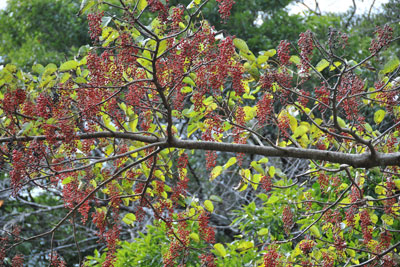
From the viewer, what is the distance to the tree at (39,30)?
6602mm

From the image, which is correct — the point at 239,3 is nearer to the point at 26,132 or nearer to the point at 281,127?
the point at 281,127

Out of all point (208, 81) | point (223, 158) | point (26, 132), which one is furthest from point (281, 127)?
point (223, 158)

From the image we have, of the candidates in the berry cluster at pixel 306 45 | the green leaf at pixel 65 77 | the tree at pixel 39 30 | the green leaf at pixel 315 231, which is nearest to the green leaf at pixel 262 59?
the berry cluster at pixel 306 45

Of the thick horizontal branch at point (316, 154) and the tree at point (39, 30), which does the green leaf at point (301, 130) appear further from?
the tree at point (39, 30)

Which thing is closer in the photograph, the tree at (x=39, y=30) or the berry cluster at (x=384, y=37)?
the berry cluster at (x=384, y=37)

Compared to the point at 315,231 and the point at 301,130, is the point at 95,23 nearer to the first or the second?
the point at 301,130

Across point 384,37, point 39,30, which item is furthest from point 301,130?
point 39,30

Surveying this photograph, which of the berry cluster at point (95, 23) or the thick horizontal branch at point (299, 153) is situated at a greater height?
the berry cluster at point (95, 23)

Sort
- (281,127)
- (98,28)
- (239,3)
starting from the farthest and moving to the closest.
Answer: (239,3)
(281,127)
(98,28)

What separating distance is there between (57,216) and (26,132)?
15.7 feet

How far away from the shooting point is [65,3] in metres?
6.85

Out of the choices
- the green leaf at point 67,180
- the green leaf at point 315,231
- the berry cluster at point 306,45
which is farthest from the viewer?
the green leaf at point 315,231

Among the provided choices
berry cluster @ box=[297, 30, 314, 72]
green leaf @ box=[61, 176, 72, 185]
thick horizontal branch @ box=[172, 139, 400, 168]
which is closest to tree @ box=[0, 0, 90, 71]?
green leaf @ box=[61, 176, 72, 185]

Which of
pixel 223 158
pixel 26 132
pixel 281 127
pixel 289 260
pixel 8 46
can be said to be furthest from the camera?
pixel 8 46
